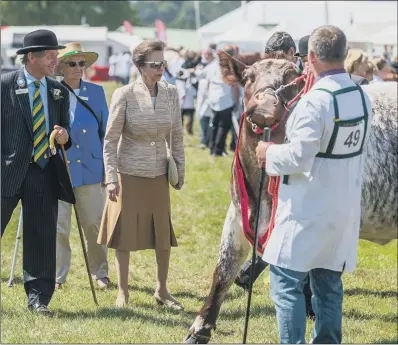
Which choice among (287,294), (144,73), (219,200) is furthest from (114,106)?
(219,200)

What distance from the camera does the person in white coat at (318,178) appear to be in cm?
555

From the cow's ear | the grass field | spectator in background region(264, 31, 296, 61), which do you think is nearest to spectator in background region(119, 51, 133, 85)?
the grass field

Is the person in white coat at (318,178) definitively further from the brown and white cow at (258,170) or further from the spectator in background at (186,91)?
the spectator in background at (186,91)

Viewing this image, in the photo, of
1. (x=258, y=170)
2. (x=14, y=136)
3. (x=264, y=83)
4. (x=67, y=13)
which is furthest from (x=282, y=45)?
(x=67, y=13)

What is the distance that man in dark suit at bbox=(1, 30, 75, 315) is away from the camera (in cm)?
790

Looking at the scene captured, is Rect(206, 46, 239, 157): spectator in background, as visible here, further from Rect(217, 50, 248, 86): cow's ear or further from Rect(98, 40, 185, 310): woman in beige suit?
Rect(217, 50, 248, 86): cow's ear

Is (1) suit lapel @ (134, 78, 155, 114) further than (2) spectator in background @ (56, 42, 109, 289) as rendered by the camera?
No

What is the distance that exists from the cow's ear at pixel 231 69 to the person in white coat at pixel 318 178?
5.41 feet

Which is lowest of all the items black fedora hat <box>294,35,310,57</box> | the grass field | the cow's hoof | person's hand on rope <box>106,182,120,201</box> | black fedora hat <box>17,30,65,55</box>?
the grass field

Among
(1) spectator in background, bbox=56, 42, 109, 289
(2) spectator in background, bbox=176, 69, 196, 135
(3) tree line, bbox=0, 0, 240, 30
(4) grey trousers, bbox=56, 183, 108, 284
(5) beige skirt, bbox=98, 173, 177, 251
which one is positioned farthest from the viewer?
(3) tree line, bbox=0, 0, 240, 30

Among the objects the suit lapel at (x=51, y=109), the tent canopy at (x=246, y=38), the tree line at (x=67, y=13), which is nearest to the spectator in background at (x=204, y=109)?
the tent canopy at (x=246, y=38)

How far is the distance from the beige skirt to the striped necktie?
775mm

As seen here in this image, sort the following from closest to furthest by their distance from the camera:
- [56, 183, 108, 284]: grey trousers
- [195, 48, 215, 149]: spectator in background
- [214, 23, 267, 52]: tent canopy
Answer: [56, 183, 108, 284]: grey trousers, [195, 48, 215, 149]: spectator in background, [214, 23, 267, 52]: tent canopy

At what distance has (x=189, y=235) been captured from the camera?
41.2 feet
